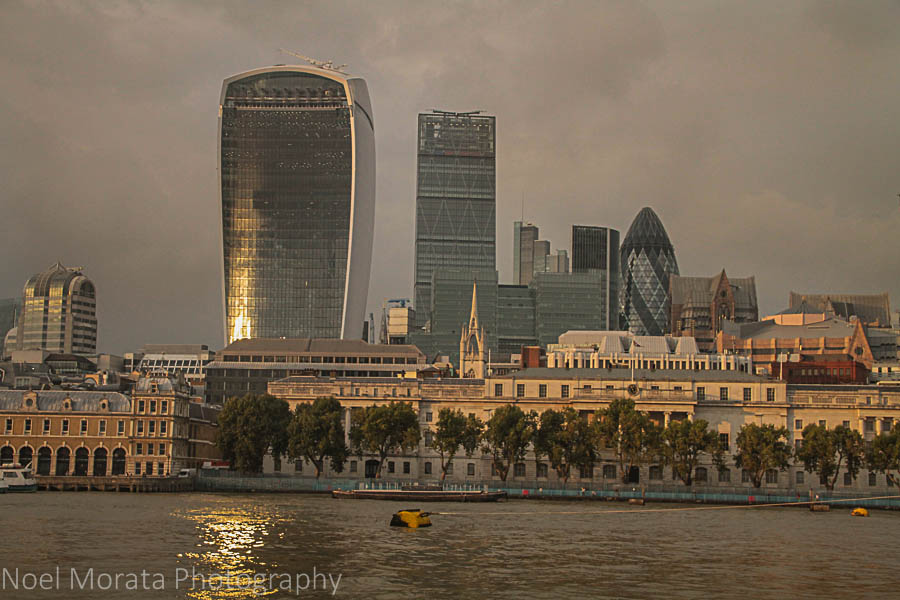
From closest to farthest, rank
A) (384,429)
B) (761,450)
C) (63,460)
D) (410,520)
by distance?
(410,520) < (761,450) < (384,429) < (63,460)

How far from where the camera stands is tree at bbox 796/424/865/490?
177500mm

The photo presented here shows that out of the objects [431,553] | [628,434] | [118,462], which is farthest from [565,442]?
[431,553]

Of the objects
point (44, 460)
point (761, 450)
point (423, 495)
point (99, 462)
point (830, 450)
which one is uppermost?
A: point (830, 450)

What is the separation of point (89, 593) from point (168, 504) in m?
72.1

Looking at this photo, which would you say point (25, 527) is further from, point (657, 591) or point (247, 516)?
point (657, 591)

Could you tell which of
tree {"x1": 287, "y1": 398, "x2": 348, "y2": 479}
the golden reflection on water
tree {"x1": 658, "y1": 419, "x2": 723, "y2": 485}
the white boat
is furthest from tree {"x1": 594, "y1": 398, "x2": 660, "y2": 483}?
the white boat

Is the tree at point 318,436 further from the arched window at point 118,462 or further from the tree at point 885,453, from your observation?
the tree at point 885,453

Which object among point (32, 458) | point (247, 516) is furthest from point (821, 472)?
point (32, 458)

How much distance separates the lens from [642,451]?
615ft

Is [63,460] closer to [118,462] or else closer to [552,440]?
[118,462]

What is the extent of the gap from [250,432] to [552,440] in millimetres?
45584

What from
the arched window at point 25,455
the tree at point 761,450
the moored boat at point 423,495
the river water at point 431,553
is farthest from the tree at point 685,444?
the arched window at point 25,455

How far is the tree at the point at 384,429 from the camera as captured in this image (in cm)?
18438

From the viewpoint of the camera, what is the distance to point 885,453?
174250 millimetres
